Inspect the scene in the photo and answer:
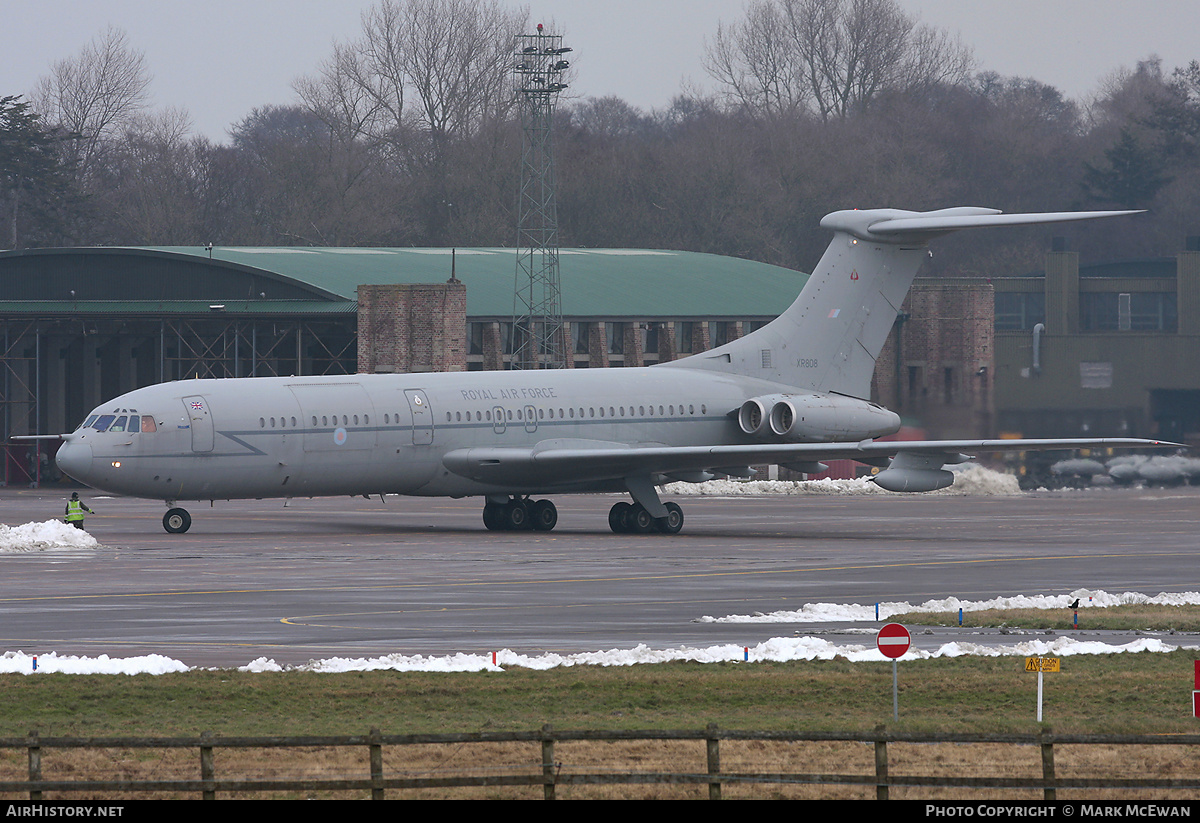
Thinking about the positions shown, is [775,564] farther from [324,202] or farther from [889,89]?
[889,89]

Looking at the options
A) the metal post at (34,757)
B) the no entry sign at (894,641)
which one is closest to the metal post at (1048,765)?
the no entry sign at (894,641)

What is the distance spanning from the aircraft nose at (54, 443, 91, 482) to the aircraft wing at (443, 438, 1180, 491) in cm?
908

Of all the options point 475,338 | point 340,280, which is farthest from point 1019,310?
point 340,280

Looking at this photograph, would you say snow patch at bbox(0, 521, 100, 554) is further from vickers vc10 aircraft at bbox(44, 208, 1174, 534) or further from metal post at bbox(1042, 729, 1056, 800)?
metal post at bbox(1042, 729, 1056, 800)

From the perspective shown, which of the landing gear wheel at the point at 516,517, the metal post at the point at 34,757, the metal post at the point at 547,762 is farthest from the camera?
the landing gear wheel at the point at 516,517

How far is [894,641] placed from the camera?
19016mm

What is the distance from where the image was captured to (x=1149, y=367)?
7694 cm

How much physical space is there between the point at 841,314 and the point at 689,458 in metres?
9.96

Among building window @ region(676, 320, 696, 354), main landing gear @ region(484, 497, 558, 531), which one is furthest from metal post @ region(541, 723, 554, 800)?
building window @ region(676, 320, 696, 354)

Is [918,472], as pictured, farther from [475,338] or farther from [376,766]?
[475,338]

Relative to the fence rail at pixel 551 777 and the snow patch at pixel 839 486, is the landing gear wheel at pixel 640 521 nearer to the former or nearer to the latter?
the snow patch at pixel 839 486

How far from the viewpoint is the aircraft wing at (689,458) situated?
45375mm

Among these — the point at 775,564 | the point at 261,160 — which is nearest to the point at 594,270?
the point at 775,564

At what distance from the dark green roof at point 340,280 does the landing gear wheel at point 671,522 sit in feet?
94.9
